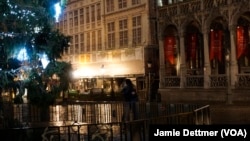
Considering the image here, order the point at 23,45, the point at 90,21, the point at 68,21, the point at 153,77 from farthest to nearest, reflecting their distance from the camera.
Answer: the point at 68,21, the point at 90,21, the point at 153,77, the point at 23,45

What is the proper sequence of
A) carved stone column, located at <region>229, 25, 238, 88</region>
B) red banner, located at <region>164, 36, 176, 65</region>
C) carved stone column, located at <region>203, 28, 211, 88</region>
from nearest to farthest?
carved stone column, located at <region>229, 25, 238, 88</region>
carved stone column, located at <region>203, 28, 211, 88</region>
red banner, located at <region>164, 36, 176, 65</region>

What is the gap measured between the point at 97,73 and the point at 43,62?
37.0 m

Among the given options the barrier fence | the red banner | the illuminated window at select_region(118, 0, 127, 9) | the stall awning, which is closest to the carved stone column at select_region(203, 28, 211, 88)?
the red banner

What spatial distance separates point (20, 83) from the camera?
12.6m

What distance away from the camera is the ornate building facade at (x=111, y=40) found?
43.8m

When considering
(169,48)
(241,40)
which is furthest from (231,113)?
(169,48)

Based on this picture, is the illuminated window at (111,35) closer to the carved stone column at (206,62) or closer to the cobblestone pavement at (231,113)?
the carved stone column at (206,62)

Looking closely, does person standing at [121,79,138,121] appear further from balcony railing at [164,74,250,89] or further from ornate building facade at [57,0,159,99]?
ornate building facade at [57,0,159,99]

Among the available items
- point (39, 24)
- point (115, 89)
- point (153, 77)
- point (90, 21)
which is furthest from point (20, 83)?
point (90, 21)

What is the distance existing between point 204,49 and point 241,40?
3.15 metres

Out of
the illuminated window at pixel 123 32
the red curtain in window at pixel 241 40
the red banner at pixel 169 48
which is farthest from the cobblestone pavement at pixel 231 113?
the illuminated window at pixel 123 32

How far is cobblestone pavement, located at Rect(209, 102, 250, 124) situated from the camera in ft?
73.0

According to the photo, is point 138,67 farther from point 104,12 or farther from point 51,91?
point 51,91

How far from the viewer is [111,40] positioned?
49.0 metres
